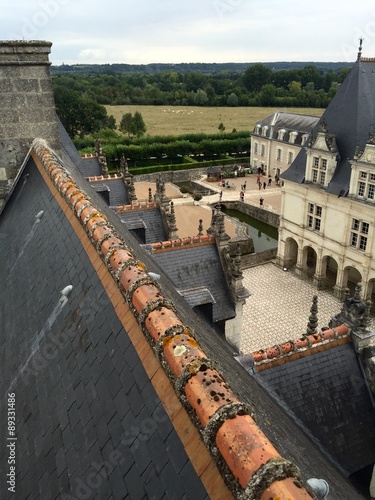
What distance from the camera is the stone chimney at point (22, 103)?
560 inches

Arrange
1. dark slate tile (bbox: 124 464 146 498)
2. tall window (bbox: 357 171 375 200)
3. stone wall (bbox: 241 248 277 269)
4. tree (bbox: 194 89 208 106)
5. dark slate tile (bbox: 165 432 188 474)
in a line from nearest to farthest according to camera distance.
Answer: dark slate tile (bbox: 165 432 188 474) → dark slate tile (bbox: 124 464 146 498) → tall window (bbox: 357 171 375 200) → stone wall (bbox: 241 248 277 269) → tree (bbox: 194 89 208 106)

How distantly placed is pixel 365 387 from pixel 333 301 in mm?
18921

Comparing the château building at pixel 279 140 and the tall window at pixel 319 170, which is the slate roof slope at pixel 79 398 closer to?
the tall window at pixel 319 170

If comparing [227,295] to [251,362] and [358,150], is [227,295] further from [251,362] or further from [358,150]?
[358,150]

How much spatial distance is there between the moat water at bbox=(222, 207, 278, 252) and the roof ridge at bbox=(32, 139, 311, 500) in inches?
1336

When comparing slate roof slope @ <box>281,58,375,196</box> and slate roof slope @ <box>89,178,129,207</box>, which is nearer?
Result: slate roof slope @ <box>281,58,375,196</box>

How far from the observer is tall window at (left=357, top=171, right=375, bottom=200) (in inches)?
973

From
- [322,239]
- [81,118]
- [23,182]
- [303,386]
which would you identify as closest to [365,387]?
[303,386]

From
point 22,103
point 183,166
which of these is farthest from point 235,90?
point 22,103

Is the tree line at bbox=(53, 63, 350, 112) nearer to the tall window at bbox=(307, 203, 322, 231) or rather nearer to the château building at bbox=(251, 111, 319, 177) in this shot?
the château building at bbox=(251, 111, 319, 177)

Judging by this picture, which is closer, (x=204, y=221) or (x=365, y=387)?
(x=365, y=387)

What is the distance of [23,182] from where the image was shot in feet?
49.3

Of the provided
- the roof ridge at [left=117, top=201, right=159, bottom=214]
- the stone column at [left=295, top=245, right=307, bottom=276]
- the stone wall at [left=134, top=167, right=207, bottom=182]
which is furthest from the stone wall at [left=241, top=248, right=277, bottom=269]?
the stone wall at [left=134, top=167, right=207, bottom=182]

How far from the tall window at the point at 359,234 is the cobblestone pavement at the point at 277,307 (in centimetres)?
424
